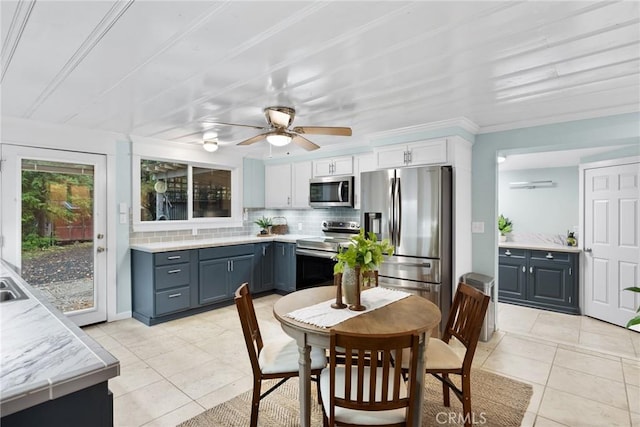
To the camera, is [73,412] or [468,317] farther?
[468,317]

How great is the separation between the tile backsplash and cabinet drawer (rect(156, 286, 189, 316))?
814 millimetres

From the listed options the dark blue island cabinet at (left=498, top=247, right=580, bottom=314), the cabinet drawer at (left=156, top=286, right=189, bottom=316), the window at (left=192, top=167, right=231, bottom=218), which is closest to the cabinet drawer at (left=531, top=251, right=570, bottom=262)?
the dark blue island cabinet at (left=498, top=247, right=580, bottom=314)

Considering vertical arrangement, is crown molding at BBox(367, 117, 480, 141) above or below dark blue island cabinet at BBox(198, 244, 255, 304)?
above

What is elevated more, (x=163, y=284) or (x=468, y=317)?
(x=468, y=317)

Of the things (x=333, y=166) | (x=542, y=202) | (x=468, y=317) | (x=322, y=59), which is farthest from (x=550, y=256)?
(x=322, y=59)

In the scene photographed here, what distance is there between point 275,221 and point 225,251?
1.49 m

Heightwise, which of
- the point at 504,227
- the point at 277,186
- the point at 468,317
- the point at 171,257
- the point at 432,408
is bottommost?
the point at 432,408

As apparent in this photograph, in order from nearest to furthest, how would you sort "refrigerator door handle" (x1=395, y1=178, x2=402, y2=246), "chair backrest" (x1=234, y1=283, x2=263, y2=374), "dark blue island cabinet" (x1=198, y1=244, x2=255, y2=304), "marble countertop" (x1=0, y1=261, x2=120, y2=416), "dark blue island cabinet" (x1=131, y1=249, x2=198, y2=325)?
"marble countertop" (x1=0, y1=261, x2=120, y2=416) → "chair backrest" (x1=234, y1=283, x2=263, y2=374) → "refrigerator door handle" (x1=395, y1=178, x2=402, y2=246) → "dark blue island cabinet" (x1=131, y1=249, x2=198, y2=325) → "dark blue island cabinet" (x1=198, y1=244, x2=255, y2=304)

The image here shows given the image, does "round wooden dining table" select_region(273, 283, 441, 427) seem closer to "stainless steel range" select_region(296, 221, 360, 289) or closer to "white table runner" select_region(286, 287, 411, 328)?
"white table runner" select_region(286, 287, 411, 328)

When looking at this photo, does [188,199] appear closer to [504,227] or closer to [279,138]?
[279,138]

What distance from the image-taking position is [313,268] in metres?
4.71

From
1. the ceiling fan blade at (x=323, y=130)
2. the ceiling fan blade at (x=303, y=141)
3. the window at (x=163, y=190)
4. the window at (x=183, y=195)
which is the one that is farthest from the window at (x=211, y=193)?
the ceiling fan blade at (x=323, y=130)

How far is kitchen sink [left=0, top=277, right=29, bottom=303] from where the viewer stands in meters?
1.93

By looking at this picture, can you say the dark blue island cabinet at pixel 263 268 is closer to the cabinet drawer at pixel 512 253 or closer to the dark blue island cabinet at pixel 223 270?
the dark blue island cabinet at pixel 223 270
